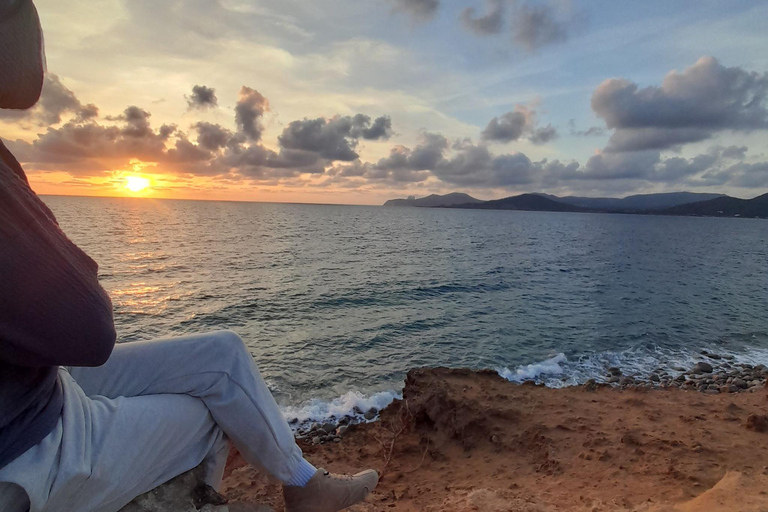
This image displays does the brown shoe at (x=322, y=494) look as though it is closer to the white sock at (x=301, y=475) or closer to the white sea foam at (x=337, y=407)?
the white sock at (x=301, y=475)

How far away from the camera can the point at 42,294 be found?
5.02 ft

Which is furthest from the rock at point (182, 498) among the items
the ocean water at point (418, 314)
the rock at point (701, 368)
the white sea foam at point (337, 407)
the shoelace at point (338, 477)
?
the rock at point (701, 368)

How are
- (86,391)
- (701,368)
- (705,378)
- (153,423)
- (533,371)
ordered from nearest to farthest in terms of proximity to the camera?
1. (153,423)
2. (86,391)
3. (705,378)
4. (533,371)
5. (701,368)

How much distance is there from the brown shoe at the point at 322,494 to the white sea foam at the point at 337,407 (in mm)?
6915

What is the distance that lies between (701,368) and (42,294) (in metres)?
16.2

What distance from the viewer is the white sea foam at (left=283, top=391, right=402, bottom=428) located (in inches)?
376

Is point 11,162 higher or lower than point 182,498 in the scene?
higher

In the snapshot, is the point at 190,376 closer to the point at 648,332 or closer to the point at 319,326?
the point at 319,326

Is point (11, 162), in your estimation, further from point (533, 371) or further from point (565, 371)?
point (565, 371)

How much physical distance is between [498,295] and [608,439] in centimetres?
1636

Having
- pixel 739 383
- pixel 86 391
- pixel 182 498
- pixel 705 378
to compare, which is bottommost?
pixel 705 378

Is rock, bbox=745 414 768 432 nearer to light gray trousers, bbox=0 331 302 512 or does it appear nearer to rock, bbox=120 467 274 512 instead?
light gray trousers, bbox=0 331 302 512

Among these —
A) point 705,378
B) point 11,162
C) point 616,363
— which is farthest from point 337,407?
point 705,378

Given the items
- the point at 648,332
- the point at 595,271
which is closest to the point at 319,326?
the point at 648,332
